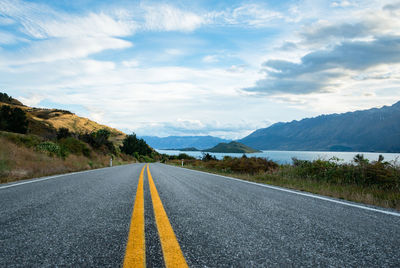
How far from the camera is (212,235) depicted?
2.30m

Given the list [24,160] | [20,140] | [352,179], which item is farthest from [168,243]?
[20,140]

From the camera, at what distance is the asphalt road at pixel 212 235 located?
173 cm

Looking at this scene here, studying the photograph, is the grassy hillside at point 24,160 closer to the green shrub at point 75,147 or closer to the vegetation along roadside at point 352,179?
the green shrub at point 75,147

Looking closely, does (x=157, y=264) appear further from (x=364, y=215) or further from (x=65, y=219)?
(x=364, y=215)

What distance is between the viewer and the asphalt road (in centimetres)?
173

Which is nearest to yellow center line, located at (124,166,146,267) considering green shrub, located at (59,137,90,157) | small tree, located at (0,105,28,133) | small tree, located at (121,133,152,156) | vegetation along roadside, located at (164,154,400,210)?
vegetation along roadside, located at (164,154,400,210)

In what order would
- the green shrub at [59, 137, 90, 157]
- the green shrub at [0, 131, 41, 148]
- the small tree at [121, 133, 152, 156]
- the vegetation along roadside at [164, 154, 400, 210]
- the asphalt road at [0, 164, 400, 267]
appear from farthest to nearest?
the small tree at [121, 133, 152, 156], the green shrub at [59, 137, 90, 157], the green shrub at [0, 131, 41, 148], the vegetation along roadside at [164, 154, 400, 210], the asphalt road at [0, 164, 400, 267]

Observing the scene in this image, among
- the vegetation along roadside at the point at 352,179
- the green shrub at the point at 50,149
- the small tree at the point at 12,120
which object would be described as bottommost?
the vegetation along roadside at the point at 352,179

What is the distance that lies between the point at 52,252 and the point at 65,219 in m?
1.13

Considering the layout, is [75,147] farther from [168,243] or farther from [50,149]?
[168,243]

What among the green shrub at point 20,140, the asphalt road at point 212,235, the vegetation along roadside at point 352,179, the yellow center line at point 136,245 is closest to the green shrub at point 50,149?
the green shrub at point 20,140

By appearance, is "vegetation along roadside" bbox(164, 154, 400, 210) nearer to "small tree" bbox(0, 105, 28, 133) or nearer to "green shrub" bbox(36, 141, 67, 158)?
"green shrub" bbox(36, 141, 67, 158)

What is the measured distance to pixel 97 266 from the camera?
62.6 inches

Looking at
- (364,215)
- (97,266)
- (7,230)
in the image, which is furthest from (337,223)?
(7,230)
